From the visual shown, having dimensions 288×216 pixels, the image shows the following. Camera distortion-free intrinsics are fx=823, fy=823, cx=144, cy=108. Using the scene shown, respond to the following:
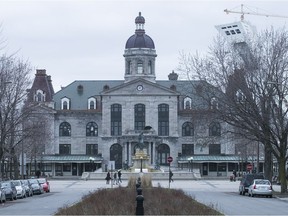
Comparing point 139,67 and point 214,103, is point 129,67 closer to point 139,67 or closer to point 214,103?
point 139,67

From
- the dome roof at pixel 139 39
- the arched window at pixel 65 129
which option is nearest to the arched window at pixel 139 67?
the dome roof at pixel 139 39

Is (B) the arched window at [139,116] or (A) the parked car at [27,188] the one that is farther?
(B) the arched window at [139,116]

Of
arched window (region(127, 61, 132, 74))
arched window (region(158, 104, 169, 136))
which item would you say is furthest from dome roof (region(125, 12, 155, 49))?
arched window (region(158, 104, 169, 136))

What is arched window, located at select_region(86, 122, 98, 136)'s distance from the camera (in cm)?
14162

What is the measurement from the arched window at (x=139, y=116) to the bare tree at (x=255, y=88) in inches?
2928

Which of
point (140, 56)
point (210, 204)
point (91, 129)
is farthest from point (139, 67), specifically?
point (210, 204)

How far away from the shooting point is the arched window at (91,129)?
14162 cm

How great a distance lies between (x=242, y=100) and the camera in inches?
2424

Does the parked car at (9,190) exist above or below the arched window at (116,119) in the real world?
below

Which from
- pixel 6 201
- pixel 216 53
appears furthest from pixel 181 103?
pixel 6 201

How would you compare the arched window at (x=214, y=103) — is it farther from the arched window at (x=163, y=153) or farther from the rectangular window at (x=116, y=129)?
the rectangular window at (x=116, y=129)

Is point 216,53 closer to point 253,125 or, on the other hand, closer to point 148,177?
point 253,125

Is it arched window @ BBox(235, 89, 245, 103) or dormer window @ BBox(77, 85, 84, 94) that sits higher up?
dormer window @ BBox(77, 85, 84, 94)

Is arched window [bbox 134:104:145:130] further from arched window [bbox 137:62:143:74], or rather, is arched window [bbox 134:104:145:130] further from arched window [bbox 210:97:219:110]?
arched window [bbox 210:97:219:110]
